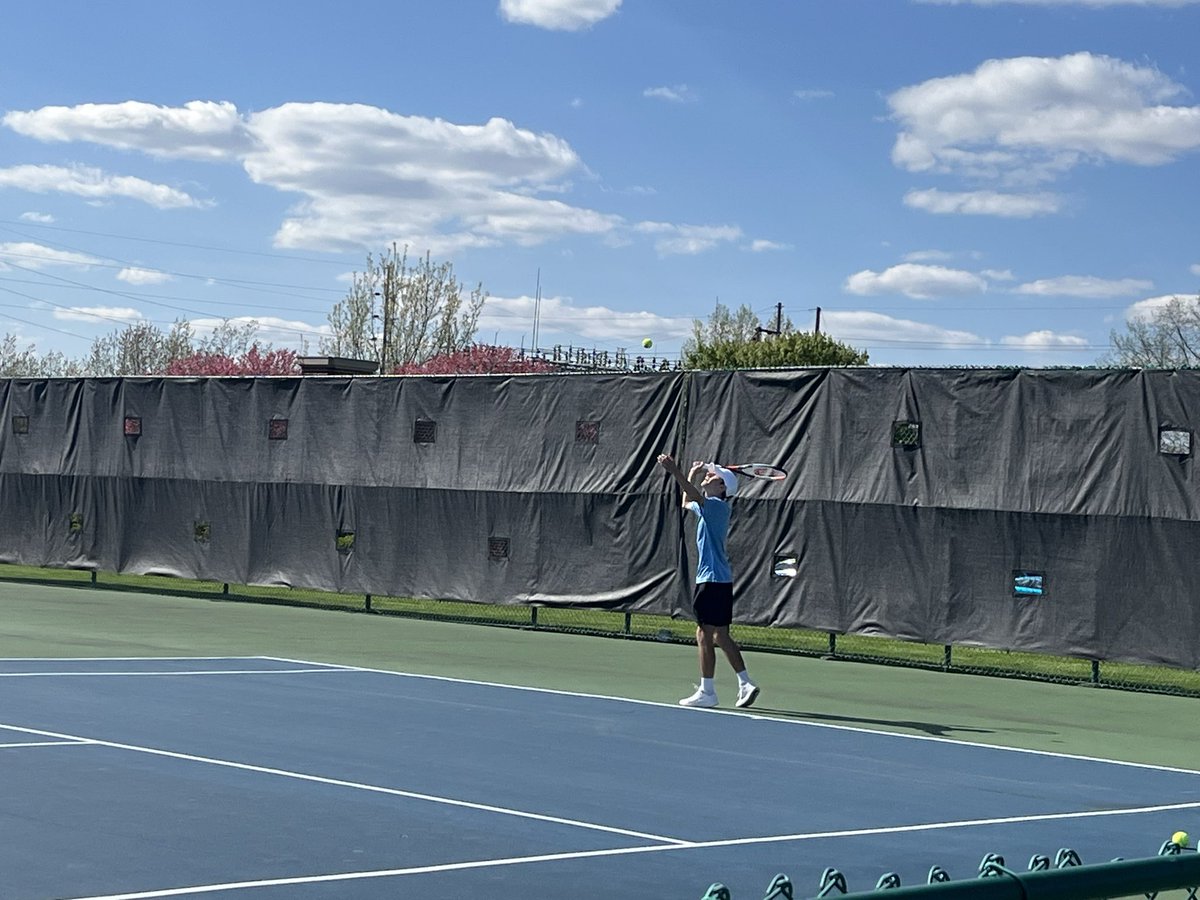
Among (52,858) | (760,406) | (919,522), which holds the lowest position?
(52,858)

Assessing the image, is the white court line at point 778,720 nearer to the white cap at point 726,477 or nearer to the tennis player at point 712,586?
the tennis player at point 712,586

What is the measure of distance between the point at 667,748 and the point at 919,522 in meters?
7.05

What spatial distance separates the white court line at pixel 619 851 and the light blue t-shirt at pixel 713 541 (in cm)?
416

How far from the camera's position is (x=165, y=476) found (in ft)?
79.4

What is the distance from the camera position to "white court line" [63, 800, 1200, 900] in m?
6.38


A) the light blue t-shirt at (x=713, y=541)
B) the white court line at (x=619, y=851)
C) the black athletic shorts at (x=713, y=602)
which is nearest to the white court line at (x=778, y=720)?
the black athletic shorts at (x=713, y=602)

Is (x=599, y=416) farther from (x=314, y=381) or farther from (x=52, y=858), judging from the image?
(x=52, y=858)

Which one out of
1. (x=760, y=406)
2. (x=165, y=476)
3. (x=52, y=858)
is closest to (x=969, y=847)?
(x=52, y=858)

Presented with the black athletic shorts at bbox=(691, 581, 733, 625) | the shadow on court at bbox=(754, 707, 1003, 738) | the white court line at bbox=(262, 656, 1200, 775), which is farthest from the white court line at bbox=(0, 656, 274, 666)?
the shadow on court at bbox=(754, 707, 1003, 738)

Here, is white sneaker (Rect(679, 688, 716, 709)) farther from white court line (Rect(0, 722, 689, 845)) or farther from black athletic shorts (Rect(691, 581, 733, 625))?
white court line (Rect(0, 722, 689, 845))

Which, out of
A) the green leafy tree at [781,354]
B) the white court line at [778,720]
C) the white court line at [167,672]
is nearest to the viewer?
the white court line at [778,720]

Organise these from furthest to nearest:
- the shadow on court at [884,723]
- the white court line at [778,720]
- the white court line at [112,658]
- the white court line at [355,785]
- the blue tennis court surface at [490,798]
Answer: the white court line at [112,658]
the shadow on court at [884,723]
the white court line at [778,720]
the white court line at [355,785]
the blue tennis court surface at [490,798]

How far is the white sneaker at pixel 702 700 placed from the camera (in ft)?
43.1

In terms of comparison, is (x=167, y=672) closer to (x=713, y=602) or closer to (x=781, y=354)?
(x=713, y=602)
